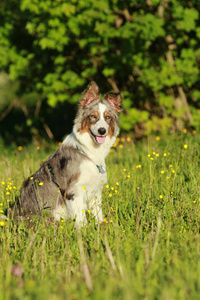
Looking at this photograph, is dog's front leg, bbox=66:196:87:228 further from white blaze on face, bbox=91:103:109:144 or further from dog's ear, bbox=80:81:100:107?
dog's ear, bbox=80:81:100:107

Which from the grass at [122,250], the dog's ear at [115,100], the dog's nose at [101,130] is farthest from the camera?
the dog's ear at [115,100]

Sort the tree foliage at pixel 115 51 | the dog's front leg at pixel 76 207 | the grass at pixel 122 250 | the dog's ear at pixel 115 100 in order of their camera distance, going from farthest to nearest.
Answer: the tree foliage at pixel 115 51 → the dog's ear at pixel 115 100 → the dog's front leg at pixel 76 207 → the grass at pixel 122 250

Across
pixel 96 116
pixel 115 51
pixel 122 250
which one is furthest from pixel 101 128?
pixel 115 51

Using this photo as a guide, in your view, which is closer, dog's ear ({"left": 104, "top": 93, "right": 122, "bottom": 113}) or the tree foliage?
dog's ear ({"left": 104, "top": 93, "right": 122, "bottom": 113})

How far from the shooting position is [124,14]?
1002 cm

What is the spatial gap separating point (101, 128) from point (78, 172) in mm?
599

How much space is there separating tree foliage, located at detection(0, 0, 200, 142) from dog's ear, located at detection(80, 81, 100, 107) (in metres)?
3.79

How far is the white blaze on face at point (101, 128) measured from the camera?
4.72 metres

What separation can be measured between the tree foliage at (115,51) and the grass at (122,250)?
3.99 m

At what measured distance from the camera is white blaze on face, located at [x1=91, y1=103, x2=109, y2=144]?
472 centimetres

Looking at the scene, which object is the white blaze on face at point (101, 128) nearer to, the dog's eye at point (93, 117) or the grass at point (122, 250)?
the dog's eye at point (93, 117)

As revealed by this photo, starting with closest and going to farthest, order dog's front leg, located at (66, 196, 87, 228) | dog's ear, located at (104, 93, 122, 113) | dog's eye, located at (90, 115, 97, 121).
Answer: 1. dog's front leg, located at (66, 196, 87, 228)
2. dog's eye, located at (90, 115, 97, 121)
3. dog's ear, located at (104, 93, 122, 113)

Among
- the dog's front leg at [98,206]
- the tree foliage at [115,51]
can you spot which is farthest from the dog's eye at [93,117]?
the tree foliage at [115,51]

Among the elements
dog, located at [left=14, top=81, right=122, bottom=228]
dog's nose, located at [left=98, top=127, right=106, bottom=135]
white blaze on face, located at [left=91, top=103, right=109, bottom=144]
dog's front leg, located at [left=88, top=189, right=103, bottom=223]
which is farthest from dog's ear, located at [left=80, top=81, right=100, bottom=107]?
dog's front leg, located at [left=88, top=189, right=103, bottom=223]
